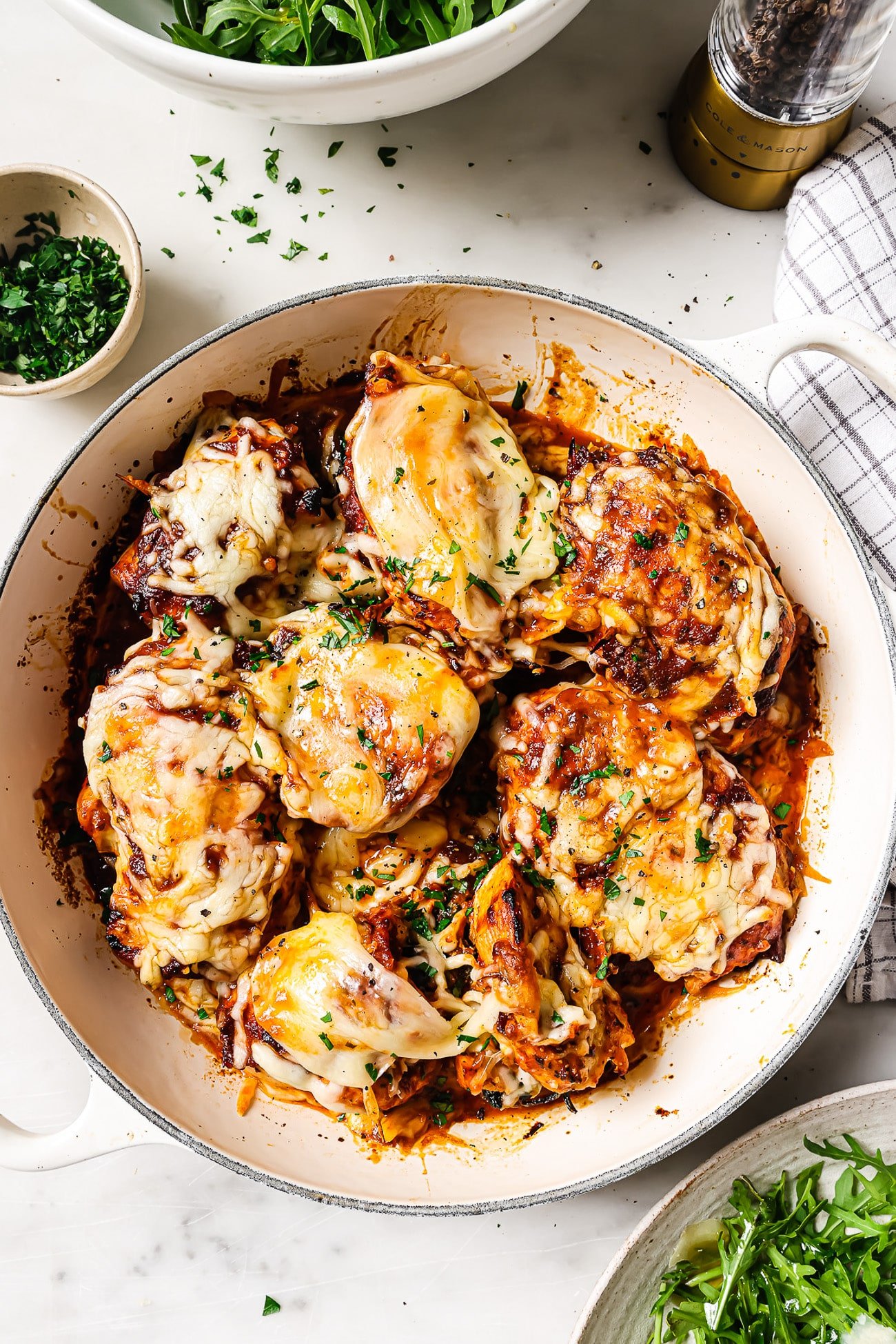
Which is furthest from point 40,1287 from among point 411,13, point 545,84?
point 545,84

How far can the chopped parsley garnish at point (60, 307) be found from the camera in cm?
338

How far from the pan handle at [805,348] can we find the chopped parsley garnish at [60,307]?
189 cm

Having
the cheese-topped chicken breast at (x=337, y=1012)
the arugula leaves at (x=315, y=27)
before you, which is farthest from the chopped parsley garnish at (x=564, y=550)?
the arugula leaves at (x=315, y=27)

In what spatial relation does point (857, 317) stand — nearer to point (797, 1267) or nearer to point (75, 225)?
point (75, 225)

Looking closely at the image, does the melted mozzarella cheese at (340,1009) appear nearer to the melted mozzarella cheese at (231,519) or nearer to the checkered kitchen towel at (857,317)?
the melted mozzarella cheese at (231,519)

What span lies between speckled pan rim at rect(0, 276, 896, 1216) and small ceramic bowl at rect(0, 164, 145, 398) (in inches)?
18.4

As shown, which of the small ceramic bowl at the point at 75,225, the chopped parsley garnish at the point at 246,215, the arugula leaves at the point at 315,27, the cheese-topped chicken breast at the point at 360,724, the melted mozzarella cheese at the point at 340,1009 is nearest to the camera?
the melted mozzarella cheese at the point at 340,1009

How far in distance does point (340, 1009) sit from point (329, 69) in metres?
2.42

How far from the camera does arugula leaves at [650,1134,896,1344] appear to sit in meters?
3.14

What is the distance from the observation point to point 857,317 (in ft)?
11.2

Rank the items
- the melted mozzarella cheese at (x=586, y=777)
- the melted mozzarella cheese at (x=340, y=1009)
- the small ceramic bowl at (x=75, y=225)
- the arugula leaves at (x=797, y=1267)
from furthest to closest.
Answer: the small ceramic bowl at (x=75, y=225) < the arugula leaves at (x=797, y=1267) < the melted mozzarella cheese at (x=586, y=777) < the melted mozzarella cheese at (x=340, y=1009)

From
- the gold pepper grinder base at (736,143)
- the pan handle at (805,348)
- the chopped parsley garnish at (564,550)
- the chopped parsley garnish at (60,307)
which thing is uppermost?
the gold pepper grinder base at (736,143)

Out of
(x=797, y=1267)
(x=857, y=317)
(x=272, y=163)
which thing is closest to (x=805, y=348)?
(x=857, y=317)

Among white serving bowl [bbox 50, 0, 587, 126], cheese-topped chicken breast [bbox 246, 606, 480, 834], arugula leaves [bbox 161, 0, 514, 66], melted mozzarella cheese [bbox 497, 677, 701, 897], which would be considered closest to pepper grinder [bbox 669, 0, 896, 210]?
white serving bowl [bbox 50, 0, 587, 126]
